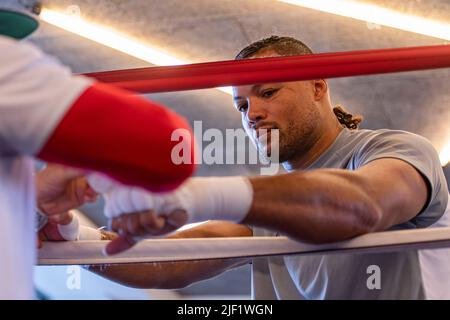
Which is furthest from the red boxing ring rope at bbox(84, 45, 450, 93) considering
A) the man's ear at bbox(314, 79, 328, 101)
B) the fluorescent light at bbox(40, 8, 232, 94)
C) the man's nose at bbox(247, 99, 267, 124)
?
the fluorescent light at bbox(40, 8, 232, 94)

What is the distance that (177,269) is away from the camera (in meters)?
1.84

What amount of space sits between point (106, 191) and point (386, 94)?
4.37m

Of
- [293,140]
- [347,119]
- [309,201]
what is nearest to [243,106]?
[293,140]

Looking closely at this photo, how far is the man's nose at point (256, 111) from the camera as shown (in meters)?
1.88

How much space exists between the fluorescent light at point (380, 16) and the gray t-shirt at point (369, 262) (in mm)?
2225

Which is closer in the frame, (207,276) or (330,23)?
(207,276)

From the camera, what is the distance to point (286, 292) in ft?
5.72

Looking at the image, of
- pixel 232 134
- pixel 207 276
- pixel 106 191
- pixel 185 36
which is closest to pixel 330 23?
pixel 185 36

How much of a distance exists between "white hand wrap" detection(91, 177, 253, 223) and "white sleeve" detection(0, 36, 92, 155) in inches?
6.8

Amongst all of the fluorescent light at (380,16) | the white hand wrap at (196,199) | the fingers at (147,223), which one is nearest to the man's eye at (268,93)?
the white hand wrap at (196,199)

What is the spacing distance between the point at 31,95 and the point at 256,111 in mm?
1199

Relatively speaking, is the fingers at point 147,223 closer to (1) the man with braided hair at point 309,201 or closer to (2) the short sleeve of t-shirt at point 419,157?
(1) the man with braided hair at point 309,201

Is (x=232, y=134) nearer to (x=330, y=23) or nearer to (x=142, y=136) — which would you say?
(x=330, y=23)

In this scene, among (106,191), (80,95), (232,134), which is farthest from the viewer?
(232,134)
